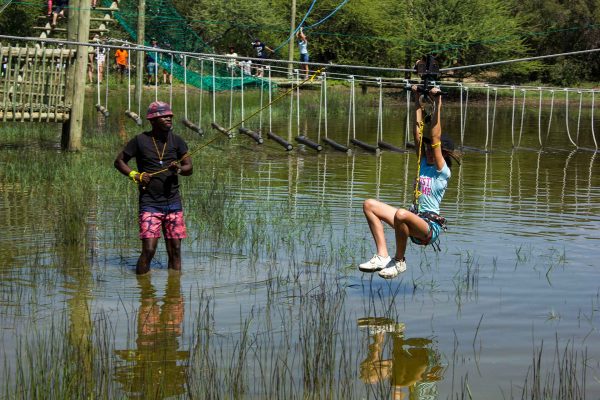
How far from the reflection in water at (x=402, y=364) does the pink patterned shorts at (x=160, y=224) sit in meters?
2.43

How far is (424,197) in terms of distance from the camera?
10.0 metres

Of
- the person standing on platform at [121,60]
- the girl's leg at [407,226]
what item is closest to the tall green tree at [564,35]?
the person standing on platform at [121,60]

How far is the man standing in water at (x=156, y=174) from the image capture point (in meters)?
10.7

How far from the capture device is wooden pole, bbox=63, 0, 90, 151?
20953mm

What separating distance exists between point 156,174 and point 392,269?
2393 millimetres

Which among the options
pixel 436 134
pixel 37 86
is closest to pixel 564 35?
pixel 37 86

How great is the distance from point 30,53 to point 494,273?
12.0 meters

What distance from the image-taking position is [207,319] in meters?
8.71

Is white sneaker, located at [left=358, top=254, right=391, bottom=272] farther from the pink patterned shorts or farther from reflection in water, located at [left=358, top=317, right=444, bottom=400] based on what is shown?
the pink patterned shorts

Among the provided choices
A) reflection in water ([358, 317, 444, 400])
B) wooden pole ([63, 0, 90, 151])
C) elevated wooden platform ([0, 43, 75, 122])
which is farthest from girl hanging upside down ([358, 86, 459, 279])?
wooden pole ([63, 0, 90, 151])

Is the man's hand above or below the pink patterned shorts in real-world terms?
above

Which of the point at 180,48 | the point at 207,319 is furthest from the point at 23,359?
the point at 180,48

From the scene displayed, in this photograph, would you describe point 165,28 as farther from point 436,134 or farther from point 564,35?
point 564,35

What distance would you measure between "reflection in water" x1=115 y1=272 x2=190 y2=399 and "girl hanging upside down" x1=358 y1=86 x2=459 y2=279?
173 centimetres
